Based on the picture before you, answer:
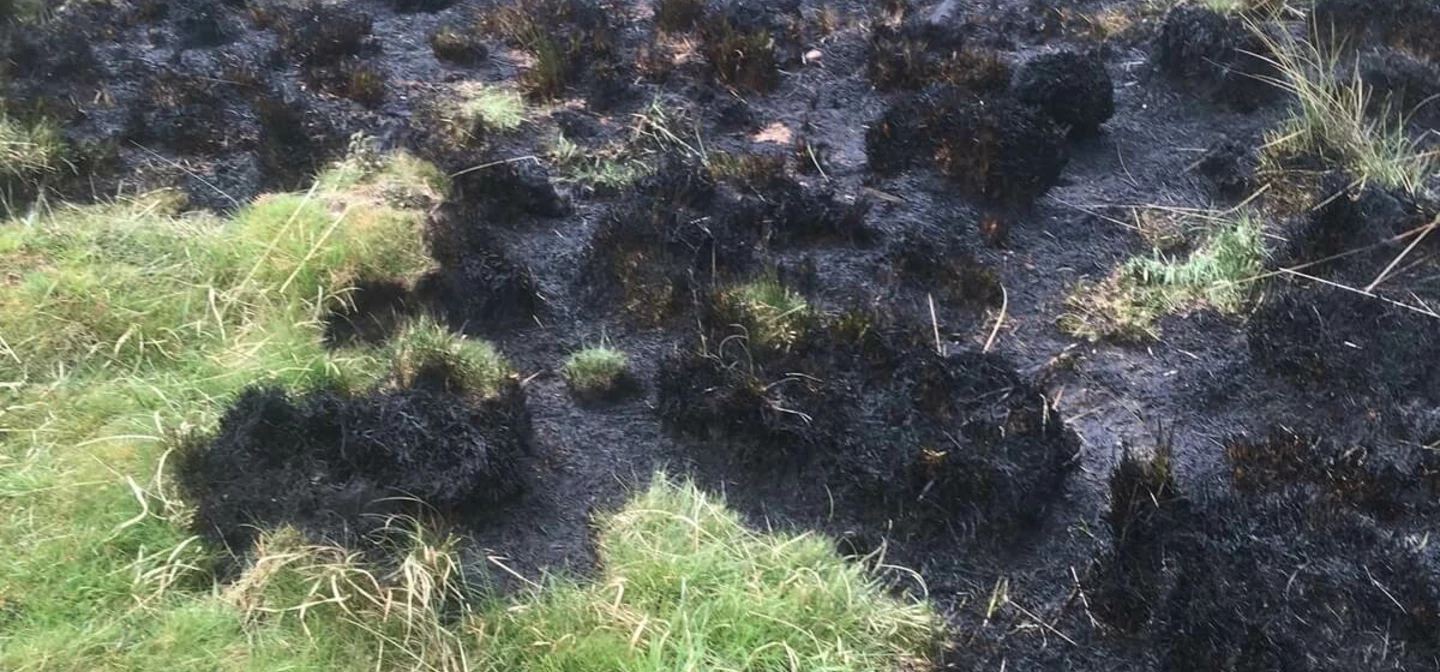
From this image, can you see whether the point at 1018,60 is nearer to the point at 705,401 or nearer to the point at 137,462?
the point at 705,401

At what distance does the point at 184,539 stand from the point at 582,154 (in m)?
3.04

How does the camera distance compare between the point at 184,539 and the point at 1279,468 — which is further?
the point at 1279,468

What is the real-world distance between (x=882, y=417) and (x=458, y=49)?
4075mm

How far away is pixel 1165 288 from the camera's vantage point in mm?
4832

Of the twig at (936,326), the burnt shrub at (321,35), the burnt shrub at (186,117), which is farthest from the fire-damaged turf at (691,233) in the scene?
the burnt shrub at (321,35)

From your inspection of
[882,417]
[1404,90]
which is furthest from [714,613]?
[1404,90]

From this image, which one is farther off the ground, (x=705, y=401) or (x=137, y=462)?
(x=137, y=462)

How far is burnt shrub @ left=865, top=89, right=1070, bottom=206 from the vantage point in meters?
5.49

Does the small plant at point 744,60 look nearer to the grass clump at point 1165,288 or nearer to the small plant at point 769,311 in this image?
the small plant at point 769,311

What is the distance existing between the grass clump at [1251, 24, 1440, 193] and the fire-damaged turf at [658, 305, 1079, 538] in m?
2.11

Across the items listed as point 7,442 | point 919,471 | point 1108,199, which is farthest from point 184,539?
point 1108,199

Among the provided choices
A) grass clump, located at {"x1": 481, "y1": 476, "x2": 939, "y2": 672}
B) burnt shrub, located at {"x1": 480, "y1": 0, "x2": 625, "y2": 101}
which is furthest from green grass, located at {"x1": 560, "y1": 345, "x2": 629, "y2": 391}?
burnt shrub, located at {"x1": 480, "y1": 0, "x2": 625, "y2": 101}

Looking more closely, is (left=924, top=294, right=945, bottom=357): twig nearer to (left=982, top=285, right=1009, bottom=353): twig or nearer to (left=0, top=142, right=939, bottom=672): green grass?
(left=982, top=285, right=1009, bottom=353): twig

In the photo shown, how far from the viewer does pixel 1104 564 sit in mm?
3510
